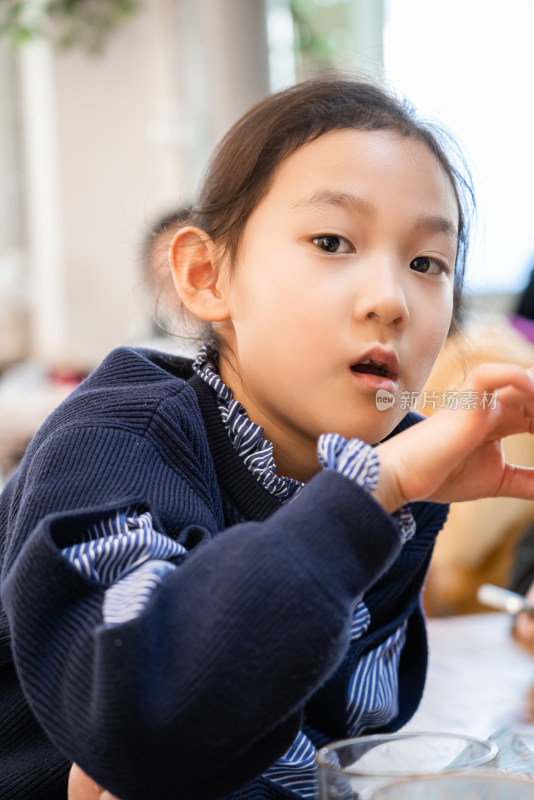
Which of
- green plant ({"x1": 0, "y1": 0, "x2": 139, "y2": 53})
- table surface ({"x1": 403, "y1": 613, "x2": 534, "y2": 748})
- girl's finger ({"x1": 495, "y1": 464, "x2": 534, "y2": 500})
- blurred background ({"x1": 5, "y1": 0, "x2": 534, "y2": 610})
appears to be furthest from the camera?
green plant ({"x1": 0, "y1": 0, "x2": 139, "y2": 53})

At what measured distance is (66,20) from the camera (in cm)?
427

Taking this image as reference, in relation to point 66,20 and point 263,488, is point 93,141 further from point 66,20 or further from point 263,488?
point 263,488

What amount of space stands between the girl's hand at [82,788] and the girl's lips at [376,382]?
307 millimetres

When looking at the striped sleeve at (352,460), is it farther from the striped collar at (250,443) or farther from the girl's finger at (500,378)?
the striped collar at (250,443)

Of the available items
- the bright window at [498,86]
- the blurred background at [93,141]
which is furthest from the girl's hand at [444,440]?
the blurred background at [93,141]

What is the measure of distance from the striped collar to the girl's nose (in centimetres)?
15

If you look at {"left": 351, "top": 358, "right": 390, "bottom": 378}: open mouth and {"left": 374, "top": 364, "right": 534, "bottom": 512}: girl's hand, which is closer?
{"left": 374, "top": 364, "right": 534, "bottom": 512}: girl's hand

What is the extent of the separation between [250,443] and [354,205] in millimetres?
200

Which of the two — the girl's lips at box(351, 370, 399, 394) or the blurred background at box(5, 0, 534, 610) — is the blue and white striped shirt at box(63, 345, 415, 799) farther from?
the blurred background at box(5, 0, 534, 610)

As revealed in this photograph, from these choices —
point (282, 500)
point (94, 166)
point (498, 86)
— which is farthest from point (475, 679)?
point (94, 166)

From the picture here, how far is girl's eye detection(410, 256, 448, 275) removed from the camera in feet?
2.21

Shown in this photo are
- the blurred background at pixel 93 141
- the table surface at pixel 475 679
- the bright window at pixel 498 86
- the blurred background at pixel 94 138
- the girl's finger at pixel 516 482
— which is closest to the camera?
the girl's finger at pixel 516 482

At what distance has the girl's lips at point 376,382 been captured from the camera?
0.62 m

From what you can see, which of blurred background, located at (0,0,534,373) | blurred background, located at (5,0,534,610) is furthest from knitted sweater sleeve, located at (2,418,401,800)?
blurred background, located at (0,0,534,373)
